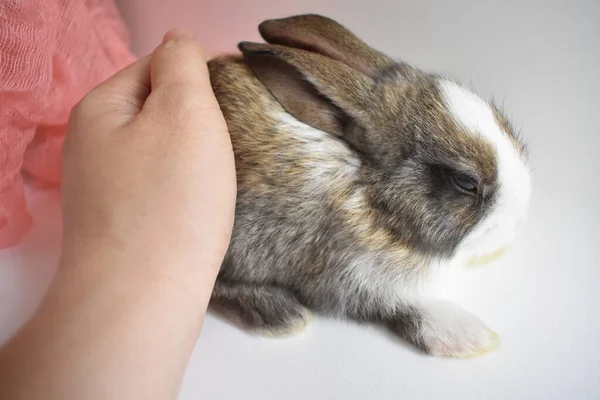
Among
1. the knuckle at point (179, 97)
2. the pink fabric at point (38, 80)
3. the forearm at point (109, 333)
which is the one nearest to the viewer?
the forearm at point (109, 333)

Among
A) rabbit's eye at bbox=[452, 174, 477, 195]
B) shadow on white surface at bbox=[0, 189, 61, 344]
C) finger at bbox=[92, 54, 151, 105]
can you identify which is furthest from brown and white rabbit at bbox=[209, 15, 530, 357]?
shadow on white surface at bbox=[0, 189, 61, 344]

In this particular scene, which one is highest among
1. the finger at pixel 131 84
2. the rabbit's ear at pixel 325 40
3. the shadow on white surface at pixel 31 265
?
the rabbit's ear at pixel 325 40

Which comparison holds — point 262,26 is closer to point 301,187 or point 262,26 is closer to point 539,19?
point 301,187

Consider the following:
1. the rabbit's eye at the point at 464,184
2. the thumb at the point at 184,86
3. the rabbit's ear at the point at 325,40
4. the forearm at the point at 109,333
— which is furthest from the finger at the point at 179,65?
the rabbit's eye at the point at 464,184

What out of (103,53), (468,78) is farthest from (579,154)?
(103,53)

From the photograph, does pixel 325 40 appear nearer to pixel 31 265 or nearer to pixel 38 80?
pixel 38 80

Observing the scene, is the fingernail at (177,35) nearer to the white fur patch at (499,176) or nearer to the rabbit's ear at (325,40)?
the rabbit's ear at (325,40)

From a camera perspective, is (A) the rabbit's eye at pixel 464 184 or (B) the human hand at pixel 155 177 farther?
(A) the rabbit's eye at pixel 464 184
